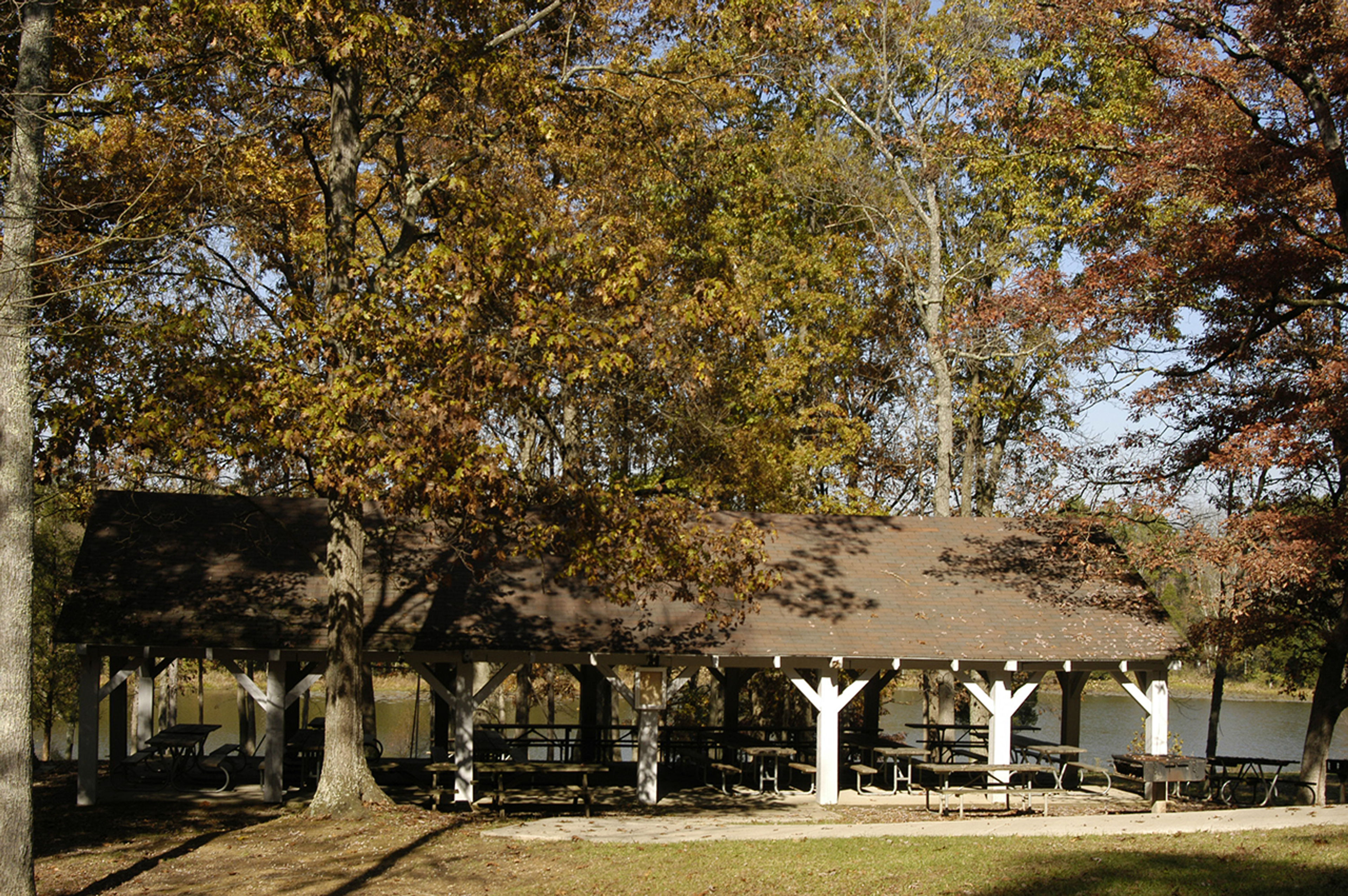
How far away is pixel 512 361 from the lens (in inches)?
440

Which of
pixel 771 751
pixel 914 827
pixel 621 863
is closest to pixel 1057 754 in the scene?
pixel 771 751

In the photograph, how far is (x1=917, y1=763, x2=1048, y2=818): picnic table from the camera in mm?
14391


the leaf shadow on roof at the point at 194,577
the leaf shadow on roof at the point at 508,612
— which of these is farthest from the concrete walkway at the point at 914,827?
the leaf shadow on roof at the point at 194,577

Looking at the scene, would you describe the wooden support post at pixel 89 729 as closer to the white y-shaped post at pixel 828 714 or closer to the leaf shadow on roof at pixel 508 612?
the leaf shadow on roof at pixel 508 612

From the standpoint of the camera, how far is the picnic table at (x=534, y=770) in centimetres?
1386

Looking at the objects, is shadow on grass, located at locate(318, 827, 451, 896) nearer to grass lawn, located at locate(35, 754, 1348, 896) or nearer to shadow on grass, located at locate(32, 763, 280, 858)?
grass lawn, located at locate(35, 754, 1348, 896)

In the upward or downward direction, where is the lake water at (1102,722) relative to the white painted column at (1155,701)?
downward

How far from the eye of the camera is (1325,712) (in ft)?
51.8

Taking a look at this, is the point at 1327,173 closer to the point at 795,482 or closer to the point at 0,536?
the point at 795,482

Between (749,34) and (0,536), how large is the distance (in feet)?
30.1

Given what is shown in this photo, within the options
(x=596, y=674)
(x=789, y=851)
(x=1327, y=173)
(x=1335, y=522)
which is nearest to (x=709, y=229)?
(x=596, y=674)

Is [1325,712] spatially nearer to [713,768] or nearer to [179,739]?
[713,768]

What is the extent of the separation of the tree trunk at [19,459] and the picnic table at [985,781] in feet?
33.4

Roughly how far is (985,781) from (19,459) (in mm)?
14339
